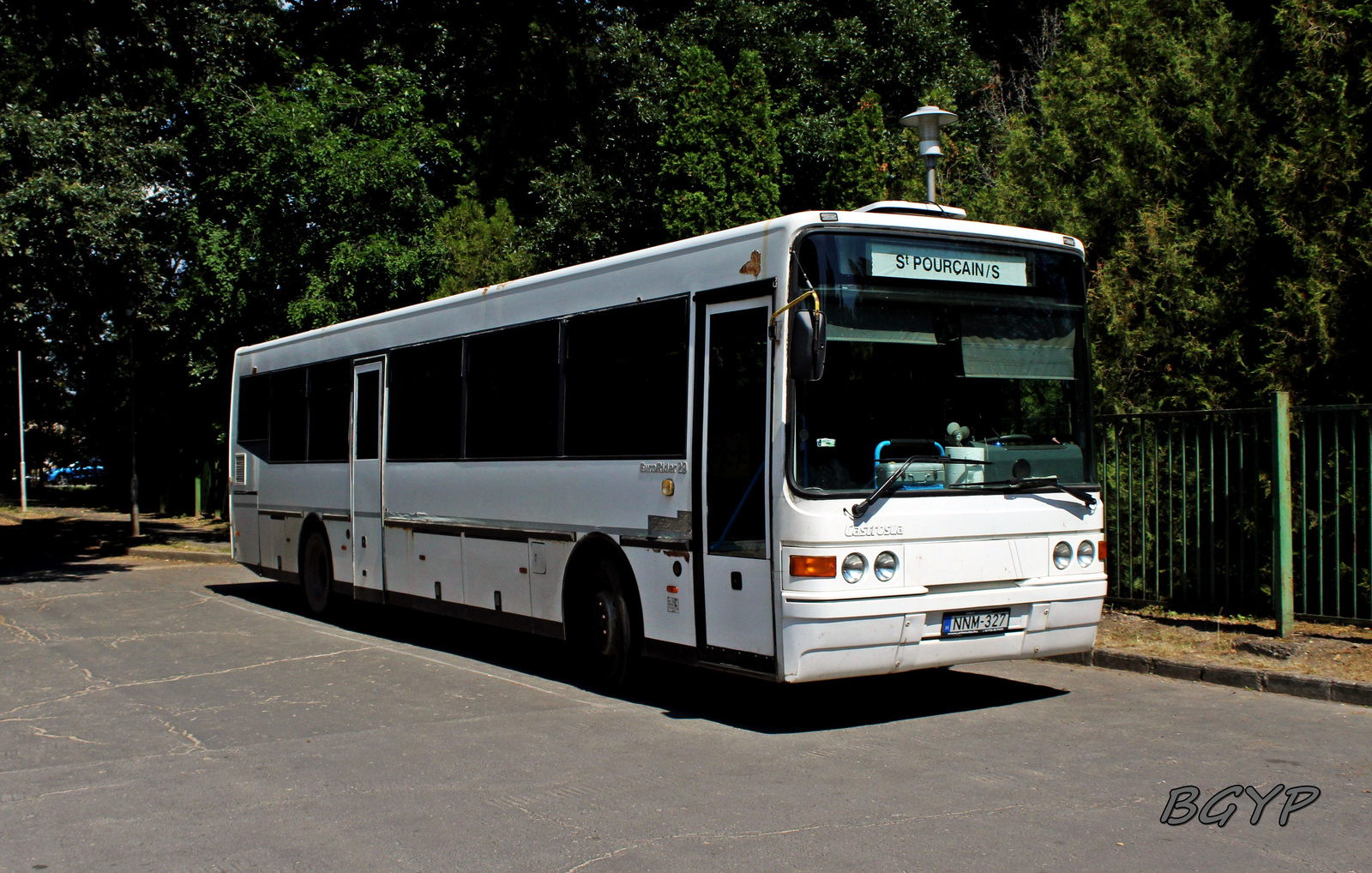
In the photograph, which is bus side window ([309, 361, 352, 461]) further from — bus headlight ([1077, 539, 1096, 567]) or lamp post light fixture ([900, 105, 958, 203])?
bus headlight ([1077, 539, 1096, 567])

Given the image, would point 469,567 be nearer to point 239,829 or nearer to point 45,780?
point 45,780

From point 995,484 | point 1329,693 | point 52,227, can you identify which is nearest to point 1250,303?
point 1329,693

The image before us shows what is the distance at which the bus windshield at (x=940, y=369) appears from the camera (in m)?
7.57

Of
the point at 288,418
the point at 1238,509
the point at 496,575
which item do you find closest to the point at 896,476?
the point at 496,575

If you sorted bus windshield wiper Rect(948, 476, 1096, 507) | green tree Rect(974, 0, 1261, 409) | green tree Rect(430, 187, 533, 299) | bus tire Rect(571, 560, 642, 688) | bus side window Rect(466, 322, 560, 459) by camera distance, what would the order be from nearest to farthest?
bus windshield wiper Rect(948, 476, 1096, 507) < bus tire Rect(571, 560, 642, 688) < bus side window Rect(466, 322, 560, 459) < green tree Rect(974, 0, 1261, 409) < green tree Rect(430, 187, 533, 299)

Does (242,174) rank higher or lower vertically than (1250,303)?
higher

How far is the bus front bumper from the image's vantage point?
7.38m

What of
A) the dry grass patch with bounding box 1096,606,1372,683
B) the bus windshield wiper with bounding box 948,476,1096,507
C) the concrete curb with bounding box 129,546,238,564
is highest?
the bus windshield wiper with bounding box 948,476,1096,507

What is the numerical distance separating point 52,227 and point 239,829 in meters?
16.0

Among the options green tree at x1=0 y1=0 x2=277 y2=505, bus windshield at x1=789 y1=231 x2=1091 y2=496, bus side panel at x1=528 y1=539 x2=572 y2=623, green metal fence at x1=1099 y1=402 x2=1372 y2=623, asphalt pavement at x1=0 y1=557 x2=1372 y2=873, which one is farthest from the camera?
green tree at x1=0 y1=0 x2=277 y2=505

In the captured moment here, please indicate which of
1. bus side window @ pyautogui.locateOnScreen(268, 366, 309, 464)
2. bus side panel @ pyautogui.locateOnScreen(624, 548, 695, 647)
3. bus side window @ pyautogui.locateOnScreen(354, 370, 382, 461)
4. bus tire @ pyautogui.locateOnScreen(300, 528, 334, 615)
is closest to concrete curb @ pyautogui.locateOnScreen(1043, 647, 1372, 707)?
bus side panel @ pyautogui.locateOnScreen(624, 548, 695, 647)

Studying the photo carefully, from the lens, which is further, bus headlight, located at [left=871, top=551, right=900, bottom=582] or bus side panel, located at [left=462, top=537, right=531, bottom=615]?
bus side panel, located at [left=462, top=537, right=531, bottom=615]

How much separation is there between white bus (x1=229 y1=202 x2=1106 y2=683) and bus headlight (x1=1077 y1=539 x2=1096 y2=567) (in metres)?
0.02

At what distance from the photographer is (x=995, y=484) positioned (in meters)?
7.98
